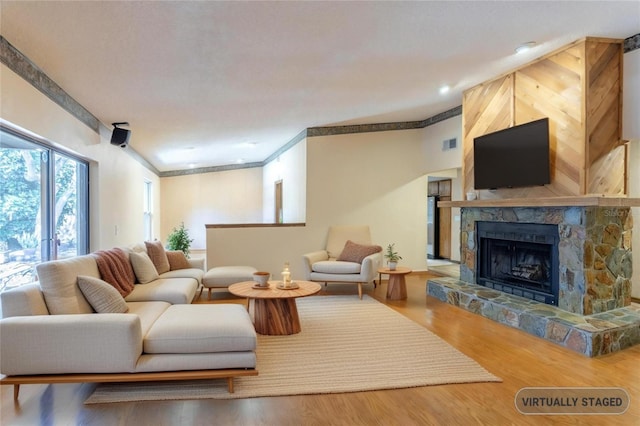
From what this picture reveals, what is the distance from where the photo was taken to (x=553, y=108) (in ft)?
12.5

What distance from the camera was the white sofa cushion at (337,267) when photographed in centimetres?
508

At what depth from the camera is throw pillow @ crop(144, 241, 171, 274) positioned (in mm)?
4660

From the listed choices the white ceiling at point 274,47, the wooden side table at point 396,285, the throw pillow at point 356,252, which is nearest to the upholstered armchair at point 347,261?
the throw pillow at point 356,252

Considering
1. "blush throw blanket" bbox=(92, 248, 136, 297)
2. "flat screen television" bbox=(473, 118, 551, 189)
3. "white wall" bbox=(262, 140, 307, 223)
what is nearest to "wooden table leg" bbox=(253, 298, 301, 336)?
"blush throw blanket" bbox=(92, 248, 136, 297)

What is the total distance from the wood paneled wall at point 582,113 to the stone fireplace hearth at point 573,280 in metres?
0.28

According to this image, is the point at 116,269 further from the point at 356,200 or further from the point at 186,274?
the point at 356,200

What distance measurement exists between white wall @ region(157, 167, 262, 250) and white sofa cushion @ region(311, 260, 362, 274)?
19.2 feet

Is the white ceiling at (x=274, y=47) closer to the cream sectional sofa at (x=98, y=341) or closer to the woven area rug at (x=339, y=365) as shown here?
the cream sectional sofa at (x=98, y=341)

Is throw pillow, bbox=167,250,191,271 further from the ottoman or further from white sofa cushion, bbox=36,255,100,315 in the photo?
white sofa cushion, bbox=36,255,100,315

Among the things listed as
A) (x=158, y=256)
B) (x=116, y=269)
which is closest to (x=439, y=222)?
(x=158, y=256)

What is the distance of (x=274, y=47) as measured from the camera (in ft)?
9.77

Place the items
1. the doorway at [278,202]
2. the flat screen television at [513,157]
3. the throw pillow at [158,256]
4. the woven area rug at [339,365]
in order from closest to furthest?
the woven area rug at [339,365] → the flat screen television at [513,157] → the throw pillow at [158,256] → the doorway at [278,202]

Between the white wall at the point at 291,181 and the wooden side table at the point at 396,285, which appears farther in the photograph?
the white wall at the point at 291,181

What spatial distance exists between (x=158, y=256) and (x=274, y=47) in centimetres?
306
